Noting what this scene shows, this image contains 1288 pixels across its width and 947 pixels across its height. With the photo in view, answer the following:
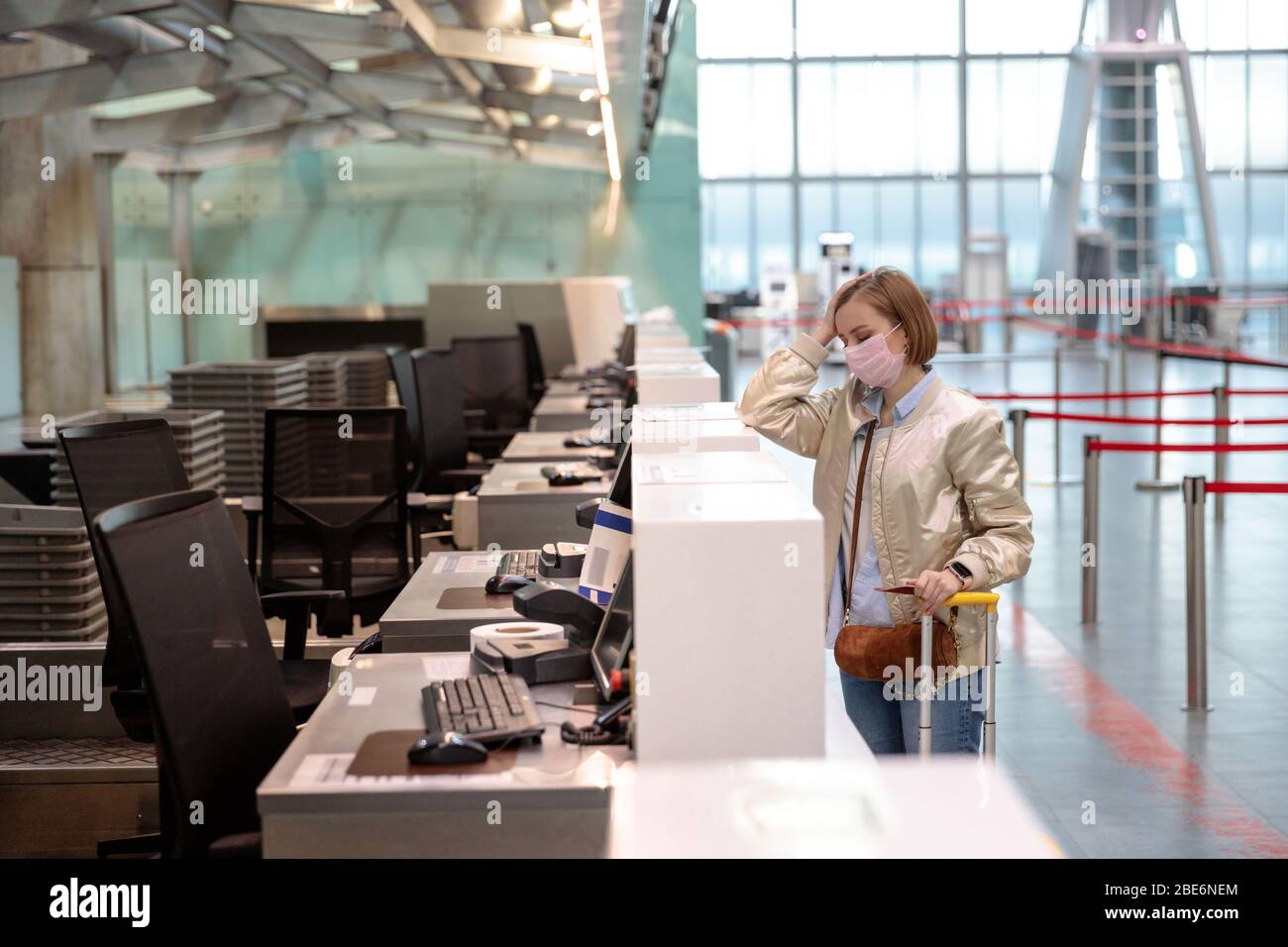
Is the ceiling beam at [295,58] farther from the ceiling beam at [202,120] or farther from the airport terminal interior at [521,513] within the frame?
the ceiling beam at [202,120]

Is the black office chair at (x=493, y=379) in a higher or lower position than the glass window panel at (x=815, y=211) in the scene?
lower

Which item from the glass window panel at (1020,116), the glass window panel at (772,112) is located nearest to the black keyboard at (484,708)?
the glass window panel at (772,112)

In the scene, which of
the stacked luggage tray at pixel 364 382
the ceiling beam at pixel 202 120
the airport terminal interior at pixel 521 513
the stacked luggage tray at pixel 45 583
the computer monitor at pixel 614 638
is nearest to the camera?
the airport terminal interior at pixel 521 513

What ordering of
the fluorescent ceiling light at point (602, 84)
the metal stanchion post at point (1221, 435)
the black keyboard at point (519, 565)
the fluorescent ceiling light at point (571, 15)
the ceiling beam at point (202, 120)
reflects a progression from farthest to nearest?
the ceiling beam at point (202, 120) < the metal stanchion post at point (1221, 435) < the fluorescent ceiling light at point (571, 15) < the fluorescent ceiling light at point (602, 84) < the black keyboard at point (519, 565)

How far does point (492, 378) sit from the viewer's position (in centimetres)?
1054

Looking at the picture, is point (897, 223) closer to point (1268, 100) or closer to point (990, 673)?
point (1268, 100)

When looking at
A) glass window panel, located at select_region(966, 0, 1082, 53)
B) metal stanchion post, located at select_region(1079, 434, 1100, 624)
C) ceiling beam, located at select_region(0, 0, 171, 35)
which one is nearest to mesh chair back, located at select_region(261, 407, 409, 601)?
ceiling beam, located at select_region(0, 0, 171, 35)

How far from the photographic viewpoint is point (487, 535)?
5242 millimetres

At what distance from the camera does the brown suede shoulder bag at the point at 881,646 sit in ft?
9.68

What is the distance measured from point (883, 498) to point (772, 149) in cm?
2683

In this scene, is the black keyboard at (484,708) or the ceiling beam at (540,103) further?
the ceiling beam at (540,103)

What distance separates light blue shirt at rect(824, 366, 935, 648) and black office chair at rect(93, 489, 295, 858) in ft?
3.95

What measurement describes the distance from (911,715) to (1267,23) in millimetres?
29689
